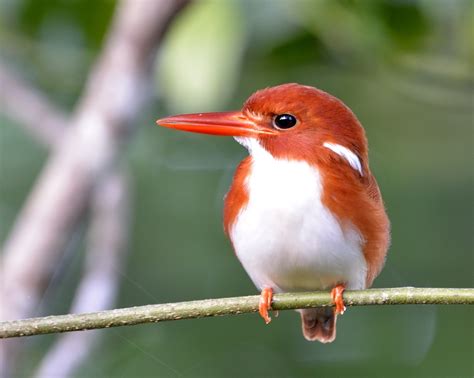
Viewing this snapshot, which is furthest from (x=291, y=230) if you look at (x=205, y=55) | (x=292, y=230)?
(x=205, y=55)

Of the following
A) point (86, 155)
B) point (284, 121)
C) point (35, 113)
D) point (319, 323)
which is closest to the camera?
point (284, 121)

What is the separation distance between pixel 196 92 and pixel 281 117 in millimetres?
454

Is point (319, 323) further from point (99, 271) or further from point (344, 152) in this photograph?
point (99, 271)

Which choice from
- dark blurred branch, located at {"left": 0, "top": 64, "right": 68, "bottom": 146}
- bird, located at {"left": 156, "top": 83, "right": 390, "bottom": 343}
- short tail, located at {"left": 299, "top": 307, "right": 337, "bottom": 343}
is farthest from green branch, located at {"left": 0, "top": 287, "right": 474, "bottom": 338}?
dark blurred branch, located at {"left": 0, "top": 64, "right": 68, "bottom": 146}

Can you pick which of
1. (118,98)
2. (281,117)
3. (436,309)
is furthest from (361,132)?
(436,309)

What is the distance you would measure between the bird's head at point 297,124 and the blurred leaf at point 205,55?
0.40 meters

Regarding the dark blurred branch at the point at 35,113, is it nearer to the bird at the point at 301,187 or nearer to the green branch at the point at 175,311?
the bird at the point at 301,187

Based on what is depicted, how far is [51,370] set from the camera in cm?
272

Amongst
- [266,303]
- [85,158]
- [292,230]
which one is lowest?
[266,303]

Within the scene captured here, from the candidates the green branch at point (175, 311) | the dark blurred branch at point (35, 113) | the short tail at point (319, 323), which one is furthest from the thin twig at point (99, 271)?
the green branch at point (175, 311)

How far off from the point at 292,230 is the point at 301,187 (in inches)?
3.6

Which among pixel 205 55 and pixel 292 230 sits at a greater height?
pixel 205 55

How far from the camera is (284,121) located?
2088 millimetres

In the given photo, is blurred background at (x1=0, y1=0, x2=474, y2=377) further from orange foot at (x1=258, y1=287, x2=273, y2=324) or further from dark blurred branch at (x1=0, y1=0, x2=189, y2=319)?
orange foot at (x1=258, y1=287, x2=273, y2=324)
